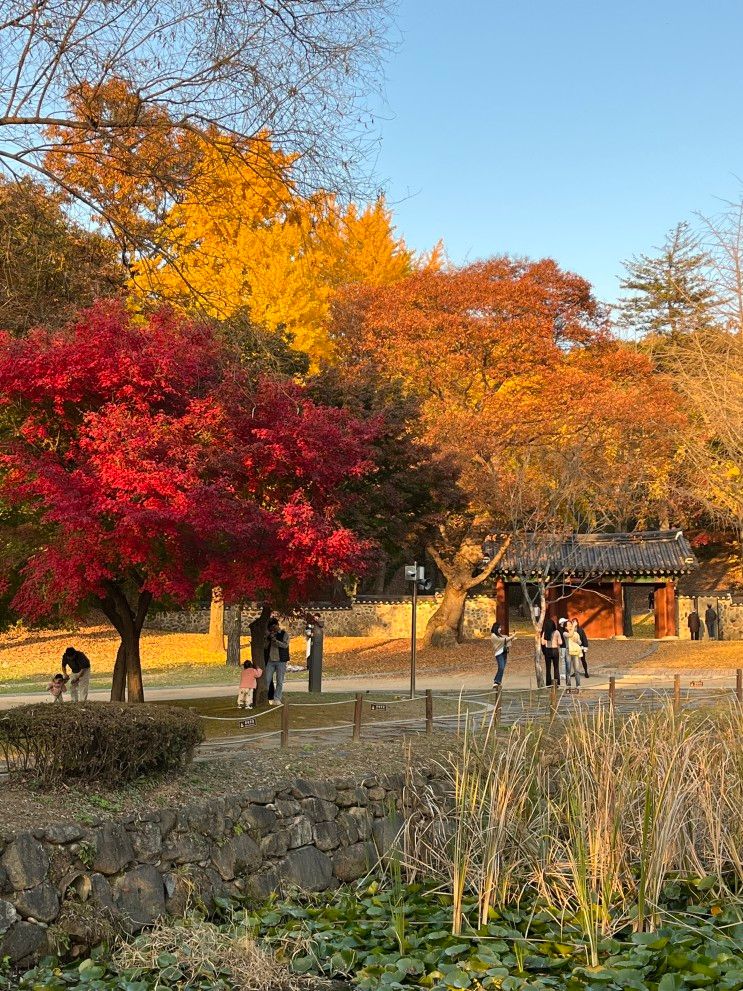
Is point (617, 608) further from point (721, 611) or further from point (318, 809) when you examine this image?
point (318, 809)

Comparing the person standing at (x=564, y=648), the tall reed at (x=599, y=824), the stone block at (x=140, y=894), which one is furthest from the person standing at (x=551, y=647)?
the stone block at (x=140, y=894)

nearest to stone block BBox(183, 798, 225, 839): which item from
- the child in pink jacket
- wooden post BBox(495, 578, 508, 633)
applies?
the child in pink jacket

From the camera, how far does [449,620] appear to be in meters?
33.7

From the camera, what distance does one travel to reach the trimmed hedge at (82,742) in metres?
8.35

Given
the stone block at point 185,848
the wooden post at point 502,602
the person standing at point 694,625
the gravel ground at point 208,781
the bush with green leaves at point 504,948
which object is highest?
the wooden post at point 502,602

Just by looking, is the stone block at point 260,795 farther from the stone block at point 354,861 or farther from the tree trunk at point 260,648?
the tree trunk at point 260,648

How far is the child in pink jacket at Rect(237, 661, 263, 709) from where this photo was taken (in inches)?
631

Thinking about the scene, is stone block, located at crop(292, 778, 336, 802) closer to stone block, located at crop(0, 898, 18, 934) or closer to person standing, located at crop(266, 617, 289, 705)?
stone block, located at crop(0, 898, 18, 934)

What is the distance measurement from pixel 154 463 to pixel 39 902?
6136mm

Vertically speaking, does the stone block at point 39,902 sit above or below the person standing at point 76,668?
below

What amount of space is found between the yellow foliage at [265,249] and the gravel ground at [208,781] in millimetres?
3956

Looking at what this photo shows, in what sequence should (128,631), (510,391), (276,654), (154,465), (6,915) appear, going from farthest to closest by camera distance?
(510,391) < (276,654) < (128,631) < (154,465) < (6,915)

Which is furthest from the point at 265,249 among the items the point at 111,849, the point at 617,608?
the point at 111,849

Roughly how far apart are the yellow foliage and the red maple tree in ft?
3.53
